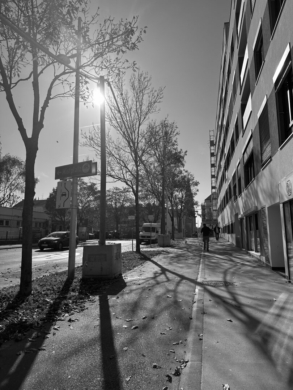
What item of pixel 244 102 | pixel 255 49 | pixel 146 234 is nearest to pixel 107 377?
pixel 255 49

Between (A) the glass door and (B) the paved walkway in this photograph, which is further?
(A) the glass door

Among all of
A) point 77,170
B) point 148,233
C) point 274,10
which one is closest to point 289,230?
point 77,170

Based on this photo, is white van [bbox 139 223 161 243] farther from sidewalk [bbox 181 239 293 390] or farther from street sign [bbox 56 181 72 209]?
sidewalk [bbox 181 239 293 390]

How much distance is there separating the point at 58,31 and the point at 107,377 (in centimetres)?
768

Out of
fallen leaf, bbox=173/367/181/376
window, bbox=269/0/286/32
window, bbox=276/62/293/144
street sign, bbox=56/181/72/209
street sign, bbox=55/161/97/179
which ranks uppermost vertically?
window, bbox=269/0/286/32

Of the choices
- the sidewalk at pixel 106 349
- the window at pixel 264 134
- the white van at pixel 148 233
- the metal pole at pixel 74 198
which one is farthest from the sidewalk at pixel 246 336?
the white van at pixel 148 233

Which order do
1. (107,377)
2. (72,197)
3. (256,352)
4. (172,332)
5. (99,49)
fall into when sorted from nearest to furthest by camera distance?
(107,377)
(256,352)
(172,332)
(99,49)
(72,197)

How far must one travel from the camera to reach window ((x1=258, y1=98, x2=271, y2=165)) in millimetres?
10117

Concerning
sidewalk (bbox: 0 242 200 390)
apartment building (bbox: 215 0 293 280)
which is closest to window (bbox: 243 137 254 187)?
apartment building (bbox: 215 0 293 280)

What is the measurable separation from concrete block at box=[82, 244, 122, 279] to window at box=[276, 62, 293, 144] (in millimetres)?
5989

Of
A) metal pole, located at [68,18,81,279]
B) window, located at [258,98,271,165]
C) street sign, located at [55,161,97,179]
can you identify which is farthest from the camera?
window, located at [258,98,271,165]

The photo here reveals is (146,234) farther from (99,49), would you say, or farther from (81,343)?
(81,343)

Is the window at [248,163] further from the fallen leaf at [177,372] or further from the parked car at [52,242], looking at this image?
the parked car at [52,242]

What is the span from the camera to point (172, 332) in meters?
4.18
